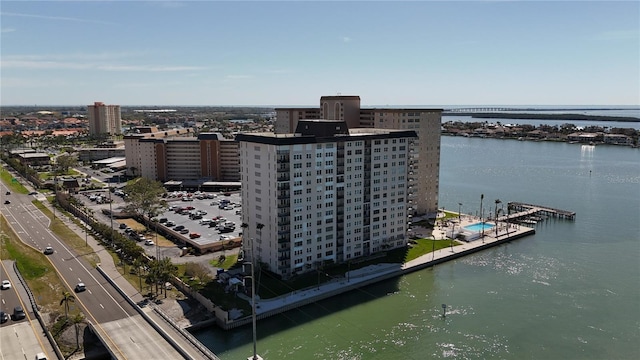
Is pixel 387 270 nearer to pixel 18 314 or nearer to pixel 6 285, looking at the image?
pixel 18 314

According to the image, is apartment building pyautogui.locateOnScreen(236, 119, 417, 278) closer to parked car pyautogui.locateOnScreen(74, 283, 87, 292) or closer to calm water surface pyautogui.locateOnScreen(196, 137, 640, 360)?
calm water surface pyautogui.locateOnScreen(196, 137, 640, 360)

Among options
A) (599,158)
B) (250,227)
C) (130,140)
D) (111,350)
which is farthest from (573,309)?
(599,158)

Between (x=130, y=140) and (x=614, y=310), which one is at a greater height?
(x=130, y=140)

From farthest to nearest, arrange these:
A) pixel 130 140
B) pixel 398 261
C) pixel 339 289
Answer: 1. pixel 130 140
2. pixel 398 261
3. pixel 339 289

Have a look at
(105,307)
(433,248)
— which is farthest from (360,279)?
(105,307)

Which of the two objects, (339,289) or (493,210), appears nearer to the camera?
(339,289)

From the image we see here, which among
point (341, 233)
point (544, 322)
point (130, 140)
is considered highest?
point (130, 140)

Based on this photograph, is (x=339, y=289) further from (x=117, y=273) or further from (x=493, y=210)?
(x=493, y=210)
